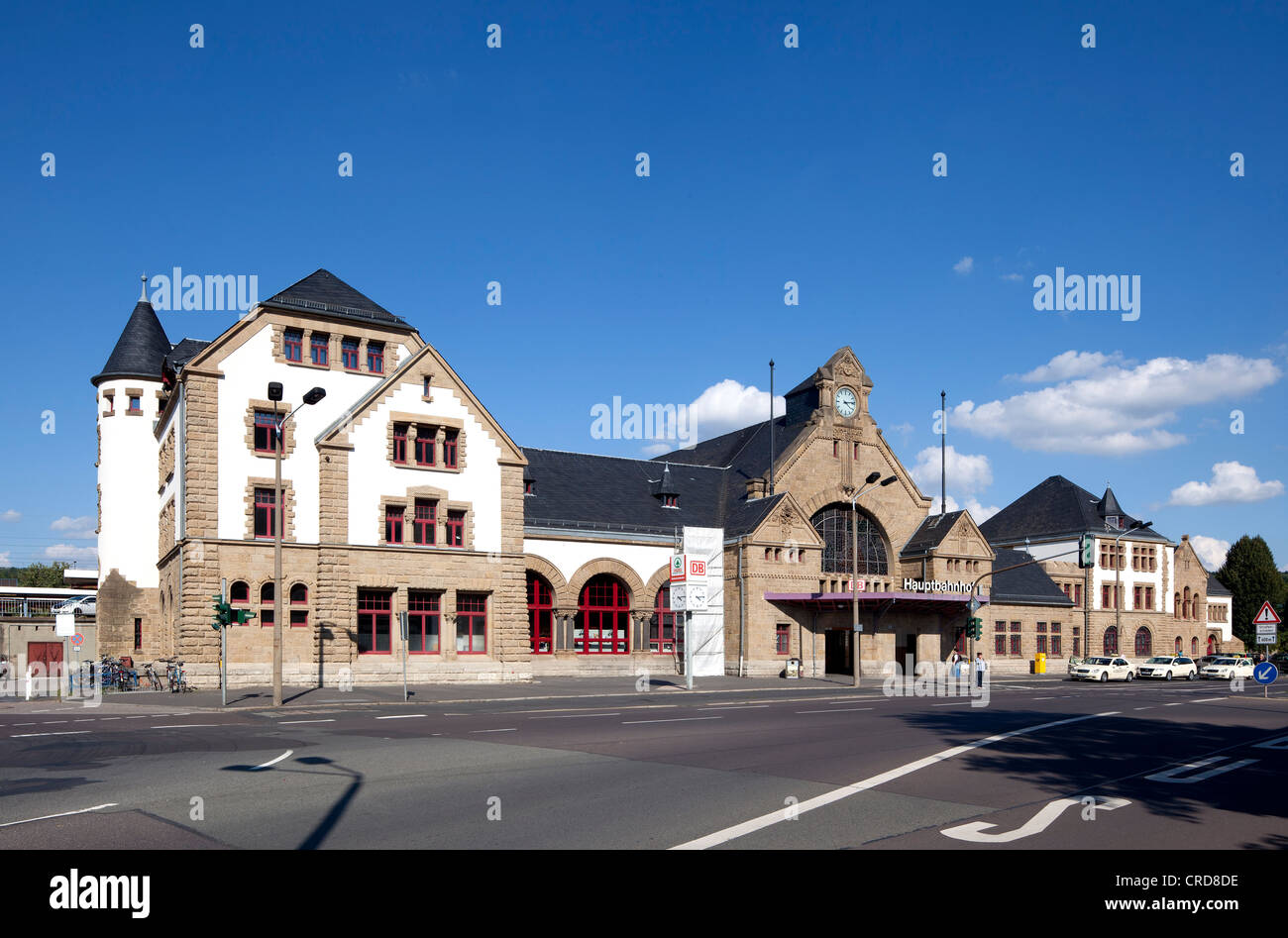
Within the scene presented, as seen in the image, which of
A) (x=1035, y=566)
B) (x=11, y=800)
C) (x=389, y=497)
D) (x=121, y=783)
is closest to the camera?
(x=11, y=800)

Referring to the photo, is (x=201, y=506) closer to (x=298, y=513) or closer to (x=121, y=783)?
(x=298, y=513)

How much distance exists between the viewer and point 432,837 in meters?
9.70

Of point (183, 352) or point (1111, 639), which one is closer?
point (183, 352)

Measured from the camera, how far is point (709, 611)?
49250mm

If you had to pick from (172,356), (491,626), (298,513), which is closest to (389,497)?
(298,513)

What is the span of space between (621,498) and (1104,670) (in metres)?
25.6

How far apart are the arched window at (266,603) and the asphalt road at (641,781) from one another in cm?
1074

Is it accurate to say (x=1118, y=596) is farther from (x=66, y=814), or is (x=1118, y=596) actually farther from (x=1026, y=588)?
(x=66, y=814)

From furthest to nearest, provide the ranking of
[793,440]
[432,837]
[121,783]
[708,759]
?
[793,440], [708,759], [121,783], [432,837]

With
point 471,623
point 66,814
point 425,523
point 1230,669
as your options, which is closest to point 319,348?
point 425,523

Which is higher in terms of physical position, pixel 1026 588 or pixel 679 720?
pixel 1026 588

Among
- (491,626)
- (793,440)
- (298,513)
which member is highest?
(793,440)

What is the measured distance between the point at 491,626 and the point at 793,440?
67.7 feet
